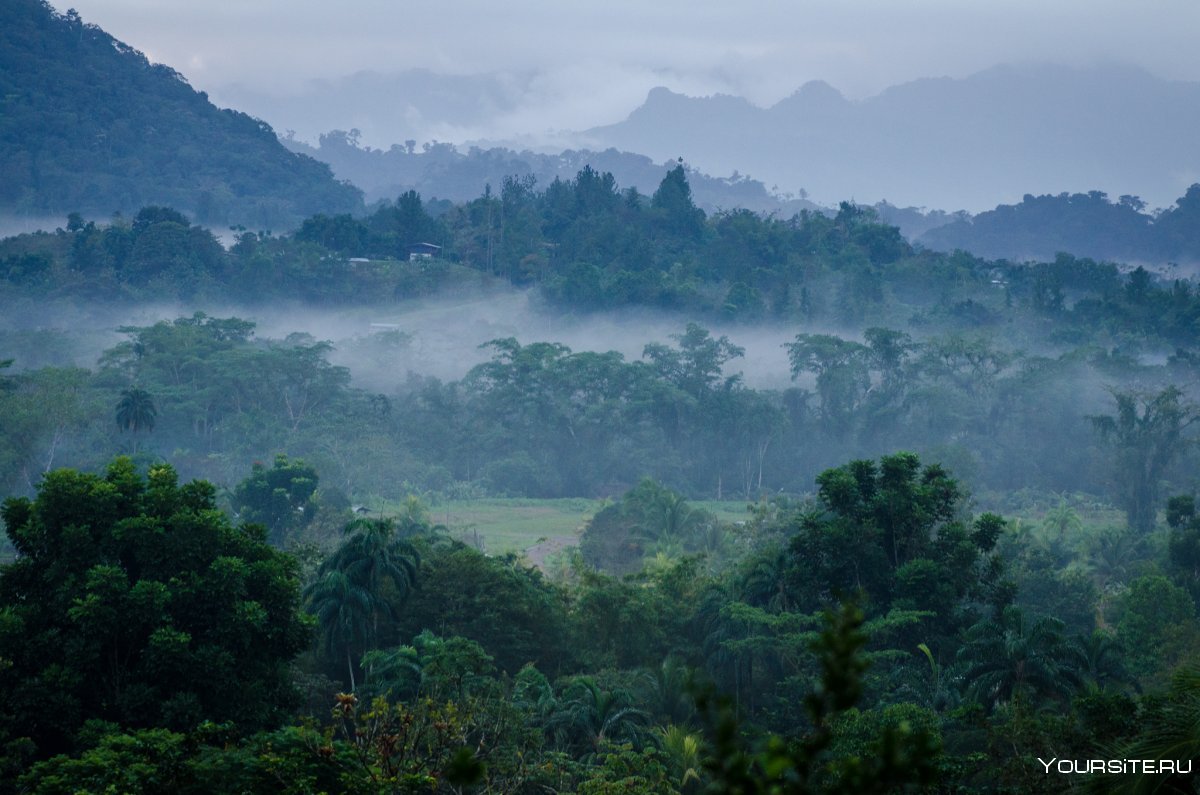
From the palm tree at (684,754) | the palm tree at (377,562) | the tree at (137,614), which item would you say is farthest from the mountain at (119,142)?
the palm tree at (684,754)

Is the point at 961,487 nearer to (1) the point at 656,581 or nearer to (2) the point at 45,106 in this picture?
(1) the point at 656,581

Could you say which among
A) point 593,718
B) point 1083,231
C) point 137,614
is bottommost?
point 593,718

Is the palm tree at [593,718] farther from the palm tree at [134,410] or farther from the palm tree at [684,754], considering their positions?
the palm tree at [134,410]

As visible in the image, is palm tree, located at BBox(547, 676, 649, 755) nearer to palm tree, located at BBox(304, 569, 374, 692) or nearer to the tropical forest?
the tropical forest

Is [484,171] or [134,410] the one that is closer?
[134,410]

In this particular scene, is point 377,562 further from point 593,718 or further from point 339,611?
point 593,718

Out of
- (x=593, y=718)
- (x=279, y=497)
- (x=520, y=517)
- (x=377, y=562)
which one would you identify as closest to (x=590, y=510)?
(x=520, y=517)

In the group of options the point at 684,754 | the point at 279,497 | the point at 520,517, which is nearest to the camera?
the point at 684,754
